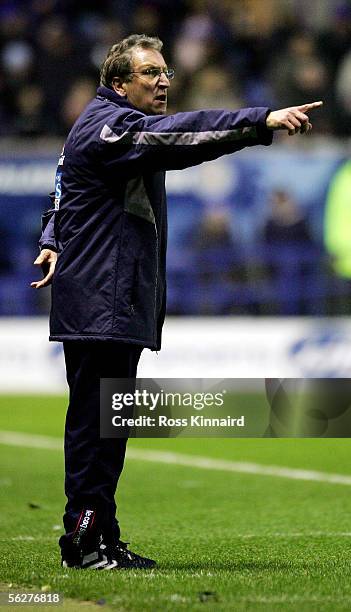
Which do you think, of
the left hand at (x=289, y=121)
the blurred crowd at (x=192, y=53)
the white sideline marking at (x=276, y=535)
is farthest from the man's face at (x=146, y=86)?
the blurred crowd at (x=192, y=53)

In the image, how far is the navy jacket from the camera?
5020mm

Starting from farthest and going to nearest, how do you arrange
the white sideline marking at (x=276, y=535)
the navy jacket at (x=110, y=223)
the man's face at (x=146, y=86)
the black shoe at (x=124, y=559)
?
the white sideline marking at (x=276, y=535) < the black shoe at (x=124, y=559) < the man's face at (x=146, y=86) < the navy jacket at (x=110, y=223)

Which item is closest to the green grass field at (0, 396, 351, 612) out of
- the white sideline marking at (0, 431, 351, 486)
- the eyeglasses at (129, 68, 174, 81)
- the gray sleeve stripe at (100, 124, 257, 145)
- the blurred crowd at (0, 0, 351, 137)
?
the white sideline marking at (0, 431, 351, 486)

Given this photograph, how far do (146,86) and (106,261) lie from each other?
2.34 feet

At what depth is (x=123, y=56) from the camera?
17.1 ft

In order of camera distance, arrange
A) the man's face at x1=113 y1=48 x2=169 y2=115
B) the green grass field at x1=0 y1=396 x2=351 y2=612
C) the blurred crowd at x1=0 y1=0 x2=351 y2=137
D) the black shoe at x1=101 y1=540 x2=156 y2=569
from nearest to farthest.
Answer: the green grass field at x1=0 y1=396 x2=351 y2=612 < the man's face at x1=113 y1=48 x2=169 y2=115 < the black shoe at x1=101 y1=540 x2=156 y2=569 < the blurred crowd at x1=0 y1=0 x2=351 y2=137

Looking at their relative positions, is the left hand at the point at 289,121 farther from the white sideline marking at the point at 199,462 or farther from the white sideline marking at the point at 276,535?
the white sideline marking at the point at 199,462

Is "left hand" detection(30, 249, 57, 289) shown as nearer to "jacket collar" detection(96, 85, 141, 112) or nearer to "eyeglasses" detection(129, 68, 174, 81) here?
"jacket collar" detection(96, 85, 141, 112)

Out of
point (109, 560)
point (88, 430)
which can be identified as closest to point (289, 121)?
point (88, 430)

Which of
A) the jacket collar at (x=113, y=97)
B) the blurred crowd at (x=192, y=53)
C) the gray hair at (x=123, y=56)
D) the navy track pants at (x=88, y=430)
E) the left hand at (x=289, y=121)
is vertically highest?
the blurred crowd at (x=192, y=53)

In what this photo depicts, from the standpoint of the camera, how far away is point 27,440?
1212 cm

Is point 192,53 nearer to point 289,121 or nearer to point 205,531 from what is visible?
point 205,531

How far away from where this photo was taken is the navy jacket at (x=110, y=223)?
16.5 ft

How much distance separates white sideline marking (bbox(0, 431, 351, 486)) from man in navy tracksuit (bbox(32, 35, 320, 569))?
3.89 m
